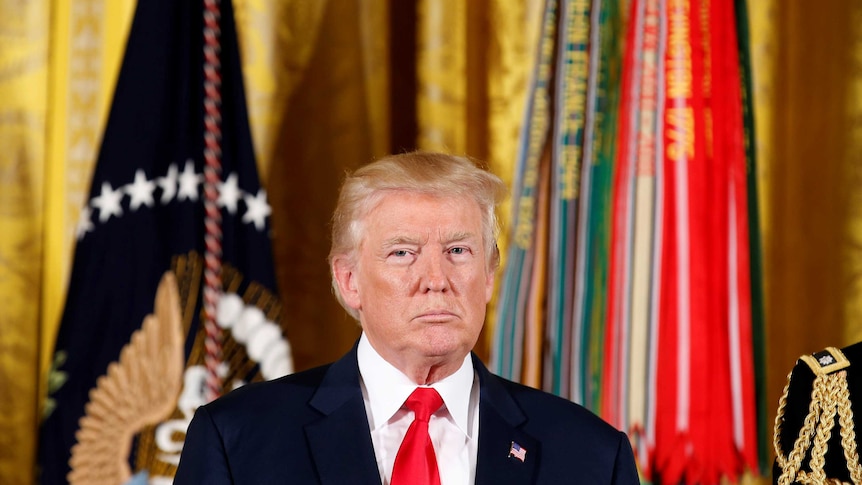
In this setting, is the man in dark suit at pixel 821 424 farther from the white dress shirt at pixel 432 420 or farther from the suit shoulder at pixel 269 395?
the suit shoulder at pixel 269 395

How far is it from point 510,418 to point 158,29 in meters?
1.48

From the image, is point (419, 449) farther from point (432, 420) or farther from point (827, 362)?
point (827, 362)

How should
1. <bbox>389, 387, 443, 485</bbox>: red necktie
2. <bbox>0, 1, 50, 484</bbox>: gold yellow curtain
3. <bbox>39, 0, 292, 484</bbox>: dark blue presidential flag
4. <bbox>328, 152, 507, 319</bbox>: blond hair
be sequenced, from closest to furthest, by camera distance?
→ <bbox>389, 387, 443, 485</bbox>: red necktie → <bbox>328, 152, 507, 319</bbox>: blond hair → <bbox>39, 0, 292, 484</bbox>: dark blue presidential flag → <bbox>0, 1, 50, 484</bbox>: gold yellow curtain

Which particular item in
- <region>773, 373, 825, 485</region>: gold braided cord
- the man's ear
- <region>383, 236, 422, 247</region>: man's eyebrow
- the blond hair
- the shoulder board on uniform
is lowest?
<region>773, 373, 825, 485</region>: gold braided cord

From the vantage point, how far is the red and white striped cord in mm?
2809

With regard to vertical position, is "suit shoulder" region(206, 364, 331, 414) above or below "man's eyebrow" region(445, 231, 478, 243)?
below

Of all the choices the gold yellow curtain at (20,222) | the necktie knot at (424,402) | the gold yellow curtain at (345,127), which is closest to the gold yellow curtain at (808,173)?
the gold yellow curtain at (345,127)

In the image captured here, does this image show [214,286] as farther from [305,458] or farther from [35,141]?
[305,458]

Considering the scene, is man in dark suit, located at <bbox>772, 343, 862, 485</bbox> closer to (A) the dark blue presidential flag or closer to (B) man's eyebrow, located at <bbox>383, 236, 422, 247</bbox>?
(B) man's eyebrow, located at <bbox>383, 236, 422, 247</bbox>

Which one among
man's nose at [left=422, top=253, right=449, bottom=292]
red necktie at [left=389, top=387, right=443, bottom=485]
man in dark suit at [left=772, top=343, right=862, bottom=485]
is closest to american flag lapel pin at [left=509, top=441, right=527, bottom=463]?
red necktie at [left=389, top=387, right=443, bottom=485]

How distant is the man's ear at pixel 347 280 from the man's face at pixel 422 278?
28 millimetres

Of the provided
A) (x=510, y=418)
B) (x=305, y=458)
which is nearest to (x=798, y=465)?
(x=510, y=418)

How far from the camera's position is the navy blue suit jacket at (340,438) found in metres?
1.73

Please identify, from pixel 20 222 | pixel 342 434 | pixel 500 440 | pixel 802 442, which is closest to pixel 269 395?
pixel 342 434
